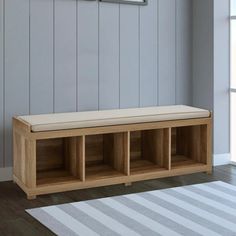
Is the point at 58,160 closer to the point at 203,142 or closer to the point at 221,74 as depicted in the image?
the point at 203,142

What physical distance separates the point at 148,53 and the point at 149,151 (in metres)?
0.87

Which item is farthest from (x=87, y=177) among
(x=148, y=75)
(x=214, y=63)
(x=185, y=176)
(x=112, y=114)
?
(x=214, y=63)

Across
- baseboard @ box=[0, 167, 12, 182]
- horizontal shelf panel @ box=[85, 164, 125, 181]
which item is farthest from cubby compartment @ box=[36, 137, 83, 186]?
baseboard @ box=[0, 167, 12, 182]

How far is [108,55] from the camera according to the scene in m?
4.31

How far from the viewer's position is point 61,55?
4.10 metres

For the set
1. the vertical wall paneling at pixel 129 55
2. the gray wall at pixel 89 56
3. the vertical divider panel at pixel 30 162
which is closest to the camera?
the vertical divider panel at pixel 30 162

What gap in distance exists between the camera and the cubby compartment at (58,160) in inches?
147

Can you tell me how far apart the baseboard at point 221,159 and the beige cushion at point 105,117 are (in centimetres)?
63

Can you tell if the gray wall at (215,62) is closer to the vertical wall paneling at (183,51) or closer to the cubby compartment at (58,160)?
the vertical wall paneling at (183,51)

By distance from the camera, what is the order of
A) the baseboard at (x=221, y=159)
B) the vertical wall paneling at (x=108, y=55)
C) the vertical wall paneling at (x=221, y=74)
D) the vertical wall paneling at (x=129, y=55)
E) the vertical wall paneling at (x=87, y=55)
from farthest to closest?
the baseboard at (x=221, y=159) < the vertical wall paneling at (x=221, y=74) < the vertical wall paneling at (x=129, y=55) < the vertical wall paneling at (x=108, y=55) < the vertical wall paneling at (x=87, y=55)

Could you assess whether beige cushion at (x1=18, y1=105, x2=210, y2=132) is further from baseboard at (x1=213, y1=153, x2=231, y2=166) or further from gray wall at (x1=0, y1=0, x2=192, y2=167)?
baseboard at (x1=213, y1=153, x2=231, y2=166)

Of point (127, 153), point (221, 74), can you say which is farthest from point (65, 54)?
point (221, 74)

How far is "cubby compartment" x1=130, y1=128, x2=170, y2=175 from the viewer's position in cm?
405

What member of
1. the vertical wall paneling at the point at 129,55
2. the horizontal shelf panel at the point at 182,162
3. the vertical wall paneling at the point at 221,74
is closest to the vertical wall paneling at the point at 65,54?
the vertical wall paneling at the point at 129,55
